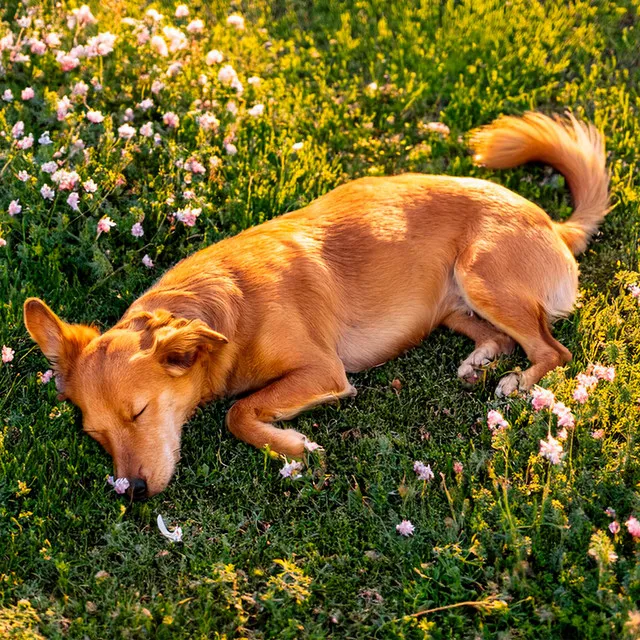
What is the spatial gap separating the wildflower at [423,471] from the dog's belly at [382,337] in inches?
37.6

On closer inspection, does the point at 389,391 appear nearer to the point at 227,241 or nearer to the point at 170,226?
the point at 227,241

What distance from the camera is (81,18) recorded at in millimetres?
6309

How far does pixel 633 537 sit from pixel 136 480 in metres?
2.28

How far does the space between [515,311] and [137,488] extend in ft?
7.64

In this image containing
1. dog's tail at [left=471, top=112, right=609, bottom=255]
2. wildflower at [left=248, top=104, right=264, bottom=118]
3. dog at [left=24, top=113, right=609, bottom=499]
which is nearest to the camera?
dog at [left=24, top=113, right=609, bottom=499]

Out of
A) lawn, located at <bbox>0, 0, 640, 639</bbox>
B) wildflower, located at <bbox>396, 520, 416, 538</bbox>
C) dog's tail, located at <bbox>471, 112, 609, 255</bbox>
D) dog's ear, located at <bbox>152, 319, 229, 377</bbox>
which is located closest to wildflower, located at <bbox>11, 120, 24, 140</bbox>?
lawn, located at <bbox>0, 0, 640, 639</bbox>

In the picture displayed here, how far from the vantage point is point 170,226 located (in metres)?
5.40

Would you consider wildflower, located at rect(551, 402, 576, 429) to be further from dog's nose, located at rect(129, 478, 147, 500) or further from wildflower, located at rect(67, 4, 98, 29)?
wildflower, located at rect(67, 4, 98, 29)

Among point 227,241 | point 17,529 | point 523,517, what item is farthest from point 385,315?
point 17,529

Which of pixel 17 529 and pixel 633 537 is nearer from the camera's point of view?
pixel 633 537

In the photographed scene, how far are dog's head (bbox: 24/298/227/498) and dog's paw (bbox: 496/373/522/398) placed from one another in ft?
5.17

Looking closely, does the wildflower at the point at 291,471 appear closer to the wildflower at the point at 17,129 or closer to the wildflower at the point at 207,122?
the wildflower at the point at 207,122

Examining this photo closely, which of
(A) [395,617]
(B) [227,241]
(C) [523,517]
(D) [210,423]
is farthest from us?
(B) [227,241]

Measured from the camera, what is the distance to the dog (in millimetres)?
3982
